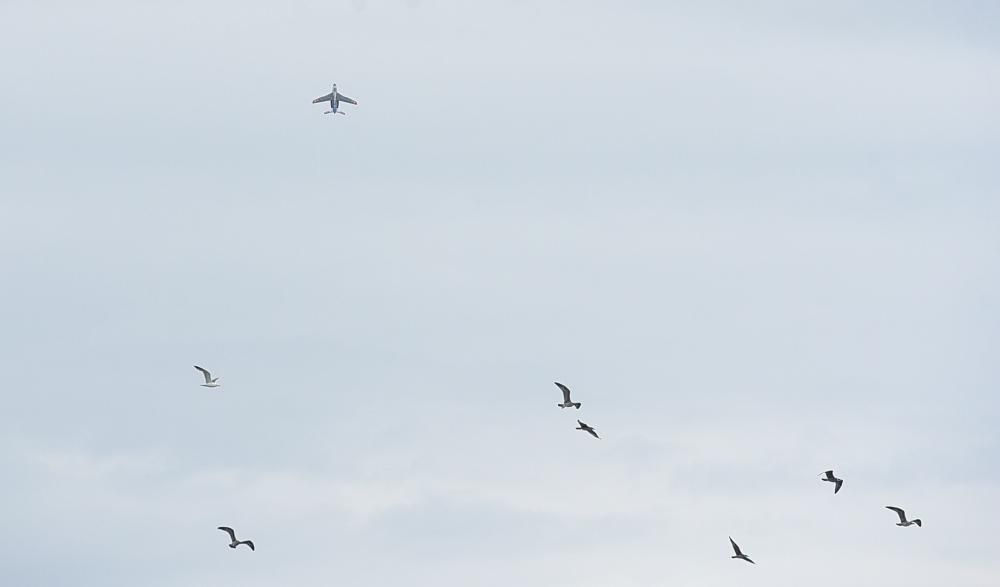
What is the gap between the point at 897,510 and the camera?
656ft

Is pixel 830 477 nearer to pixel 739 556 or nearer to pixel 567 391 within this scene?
pixel 739 556

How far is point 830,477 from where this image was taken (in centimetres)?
19375

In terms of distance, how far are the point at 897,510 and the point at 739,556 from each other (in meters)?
16.6

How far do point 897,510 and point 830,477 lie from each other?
33.7 feet

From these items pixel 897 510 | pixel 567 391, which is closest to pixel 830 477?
pixel 897 510

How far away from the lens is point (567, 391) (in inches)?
7662

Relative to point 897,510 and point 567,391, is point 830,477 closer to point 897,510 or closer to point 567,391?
point 897,510

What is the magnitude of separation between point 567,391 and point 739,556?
22299 millimetres

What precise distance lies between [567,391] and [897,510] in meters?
34.1

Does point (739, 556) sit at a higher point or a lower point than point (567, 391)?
lower

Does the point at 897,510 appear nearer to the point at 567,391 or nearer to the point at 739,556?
the point at 739,556

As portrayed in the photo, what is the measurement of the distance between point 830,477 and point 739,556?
1127cm
